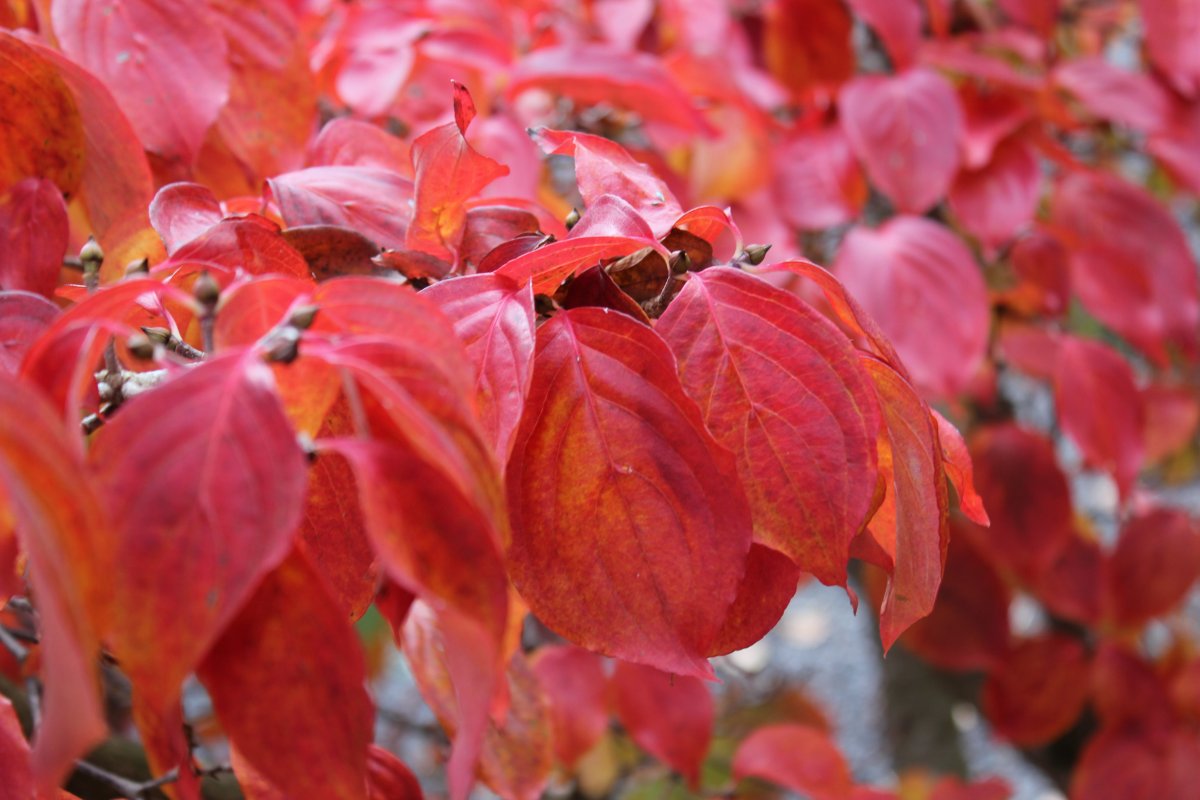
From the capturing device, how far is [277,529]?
246 millimetres

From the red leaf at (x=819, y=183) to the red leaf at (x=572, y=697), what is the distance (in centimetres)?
43

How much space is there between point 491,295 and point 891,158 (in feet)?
1.93

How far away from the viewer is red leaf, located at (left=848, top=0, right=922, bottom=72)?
919mm

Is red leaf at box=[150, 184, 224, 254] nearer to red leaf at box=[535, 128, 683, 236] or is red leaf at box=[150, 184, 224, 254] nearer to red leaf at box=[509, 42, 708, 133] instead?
red leaf at box=[535, 128, 683, 236]

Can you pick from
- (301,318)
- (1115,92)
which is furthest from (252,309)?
(1115,92)

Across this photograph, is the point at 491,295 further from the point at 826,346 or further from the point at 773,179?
the point at 773,179

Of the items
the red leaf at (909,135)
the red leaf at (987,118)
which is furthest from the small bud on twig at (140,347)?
the red leaf at (987,118)

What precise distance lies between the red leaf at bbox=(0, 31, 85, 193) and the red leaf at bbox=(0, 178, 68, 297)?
18mm

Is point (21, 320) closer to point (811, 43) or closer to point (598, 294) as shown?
point (598, 294)

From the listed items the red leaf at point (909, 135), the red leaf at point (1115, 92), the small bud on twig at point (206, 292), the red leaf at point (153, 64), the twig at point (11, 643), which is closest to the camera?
the small bud on twig at point (206, 292)

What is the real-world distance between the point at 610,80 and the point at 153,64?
1.00 feet

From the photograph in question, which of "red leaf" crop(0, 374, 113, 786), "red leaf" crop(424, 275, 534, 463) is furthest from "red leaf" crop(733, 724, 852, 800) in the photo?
"red leaf" crop(0, 374, 113, 786)

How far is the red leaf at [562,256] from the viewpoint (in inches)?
13.9

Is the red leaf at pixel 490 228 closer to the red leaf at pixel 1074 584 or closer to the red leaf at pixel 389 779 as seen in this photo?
the red leaf at pixel 389 779
